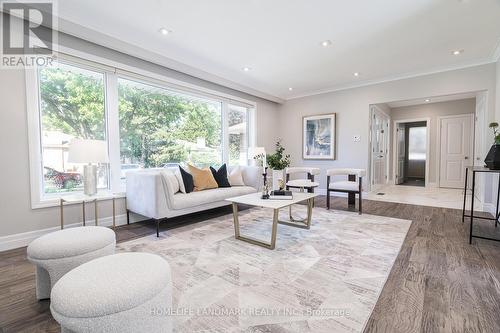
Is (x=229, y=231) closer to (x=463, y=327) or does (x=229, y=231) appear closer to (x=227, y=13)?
(x=463, y=327)

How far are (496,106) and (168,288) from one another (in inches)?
217

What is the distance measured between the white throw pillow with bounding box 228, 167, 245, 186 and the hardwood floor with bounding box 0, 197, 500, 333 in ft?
6.00

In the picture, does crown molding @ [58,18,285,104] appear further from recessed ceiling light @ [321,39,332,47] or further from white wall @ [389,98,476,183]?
white wall @ [389,98,476,183]

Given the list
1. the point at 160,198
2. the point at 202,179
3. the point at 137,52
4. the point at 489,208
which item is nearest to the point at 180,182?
the point at 202,179

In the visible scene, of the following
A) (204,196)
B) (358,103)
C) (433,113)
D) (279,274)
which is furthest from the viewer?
(433,113)

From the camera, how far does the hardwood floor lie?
1.46m

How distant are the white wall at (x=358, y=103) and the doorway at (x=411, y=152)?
3.37m

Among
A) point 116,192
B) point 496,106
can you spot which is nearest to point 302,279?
point 116,192

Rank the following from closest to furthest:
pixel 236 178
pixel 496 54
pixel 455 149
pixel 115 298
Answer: pixel 115 298 < pixel 496 54 < pixel 236 178 < pixel 455 149

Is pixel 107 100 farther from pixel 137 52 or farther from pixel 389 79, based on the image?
pixel 389 79

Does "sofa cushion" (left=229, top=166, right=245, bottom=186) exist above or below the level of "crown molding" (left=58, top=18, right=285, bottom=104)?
below

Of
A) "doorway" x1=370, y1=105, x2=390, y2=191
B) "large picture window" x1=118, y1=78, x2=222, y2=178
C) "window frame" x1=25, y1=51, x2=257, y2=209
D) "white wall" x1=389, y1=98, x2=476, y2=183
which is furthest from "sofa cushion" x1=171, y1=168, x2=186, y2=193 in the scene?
"white wall" x1=389, y1=98, x2=476, y2=183

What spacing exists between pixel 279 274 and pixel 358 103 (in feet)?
15.7

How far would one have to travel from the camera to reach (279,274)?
6.70 ft
